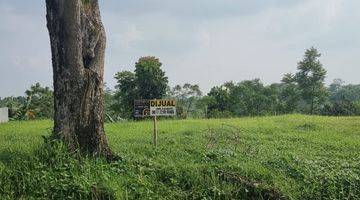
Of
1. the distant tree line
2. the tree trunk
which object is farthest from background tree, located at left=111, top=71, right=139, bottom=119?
the tree trunk

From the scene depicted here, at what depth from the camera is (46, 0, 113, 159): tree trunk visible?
7.98m

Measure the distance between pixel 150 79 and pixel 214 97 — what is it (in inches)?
357

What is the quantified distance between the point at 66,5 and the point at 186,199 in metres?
3.71

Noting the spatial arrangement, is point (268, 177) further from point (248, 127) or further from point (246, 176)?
point (248, 127)

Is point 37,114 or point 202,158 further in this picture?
point 37,114

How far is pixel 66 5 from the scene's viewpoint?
8016mm

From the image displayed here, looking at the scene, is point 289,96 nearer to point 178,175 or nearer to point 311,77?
point 311,77

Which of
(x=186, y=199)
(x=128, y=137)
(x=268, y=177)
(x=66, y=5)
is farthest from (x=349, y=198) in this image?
(x=128, y=137)

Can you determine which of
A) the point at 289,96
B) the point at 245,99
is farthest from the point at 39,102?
the point at 289,96

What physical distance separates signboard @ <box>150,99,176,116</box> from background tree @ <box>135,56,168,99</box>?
18.6 metres

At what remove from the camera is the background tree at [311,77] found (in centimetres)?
3897

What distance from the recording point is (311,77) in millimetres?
39094

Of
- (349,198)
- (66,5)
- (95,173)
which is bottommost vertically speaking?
(349,198)

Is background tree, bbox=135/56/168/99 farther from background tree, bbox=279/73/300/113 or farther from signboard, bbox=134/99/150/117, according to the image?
signboard, bbox=134/99/150/117
